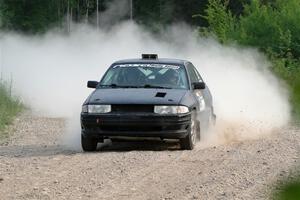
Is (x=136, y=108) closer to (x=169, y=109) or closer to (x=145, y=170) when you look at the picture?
(x=169, y=109)

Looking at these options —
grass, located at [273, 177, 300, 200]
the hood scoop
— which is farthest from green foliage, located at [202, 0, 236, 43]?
grass, located at [273, 177, 300, 200]

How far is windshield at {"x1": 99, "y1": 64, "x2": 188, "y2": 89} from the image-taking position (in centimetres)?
1145

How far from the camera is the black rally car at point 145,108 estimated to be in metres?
10.4

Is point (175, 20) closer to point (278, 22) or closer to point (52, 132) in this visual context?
point (278, 22)

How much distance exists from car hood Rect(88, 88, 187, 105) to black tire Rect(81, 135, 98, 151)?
0.52 metres

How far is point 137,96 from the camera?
10672 mm

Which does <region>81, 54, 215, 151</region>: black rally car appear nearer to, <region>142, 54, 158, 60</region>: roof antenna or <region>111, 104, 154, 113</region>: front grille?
<region>111, 104, 154, 113</region>: front grille

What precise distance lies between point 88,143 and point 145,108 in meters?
1.01

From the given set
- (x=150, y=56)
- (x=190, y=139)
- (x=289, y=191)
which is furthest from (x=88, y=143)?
(x=289, y=191)

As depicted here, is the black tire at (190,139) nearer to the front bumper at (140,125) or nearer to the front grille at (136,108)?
the front bumper at (140,125)

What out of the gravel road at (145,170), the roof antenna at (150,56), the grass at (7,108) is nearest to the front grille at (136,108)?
the gravel road at (145,170)

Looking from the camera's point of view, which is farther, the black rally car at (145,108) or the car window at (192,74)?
the car window at (192,74)

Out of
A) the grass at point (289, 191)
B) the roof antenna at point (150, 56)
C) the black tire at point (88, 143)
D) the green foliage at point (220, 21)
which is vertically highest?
the grass at point (289, 191)

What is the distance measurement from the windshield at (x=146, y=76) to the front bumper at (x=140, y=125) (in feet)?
3.29
